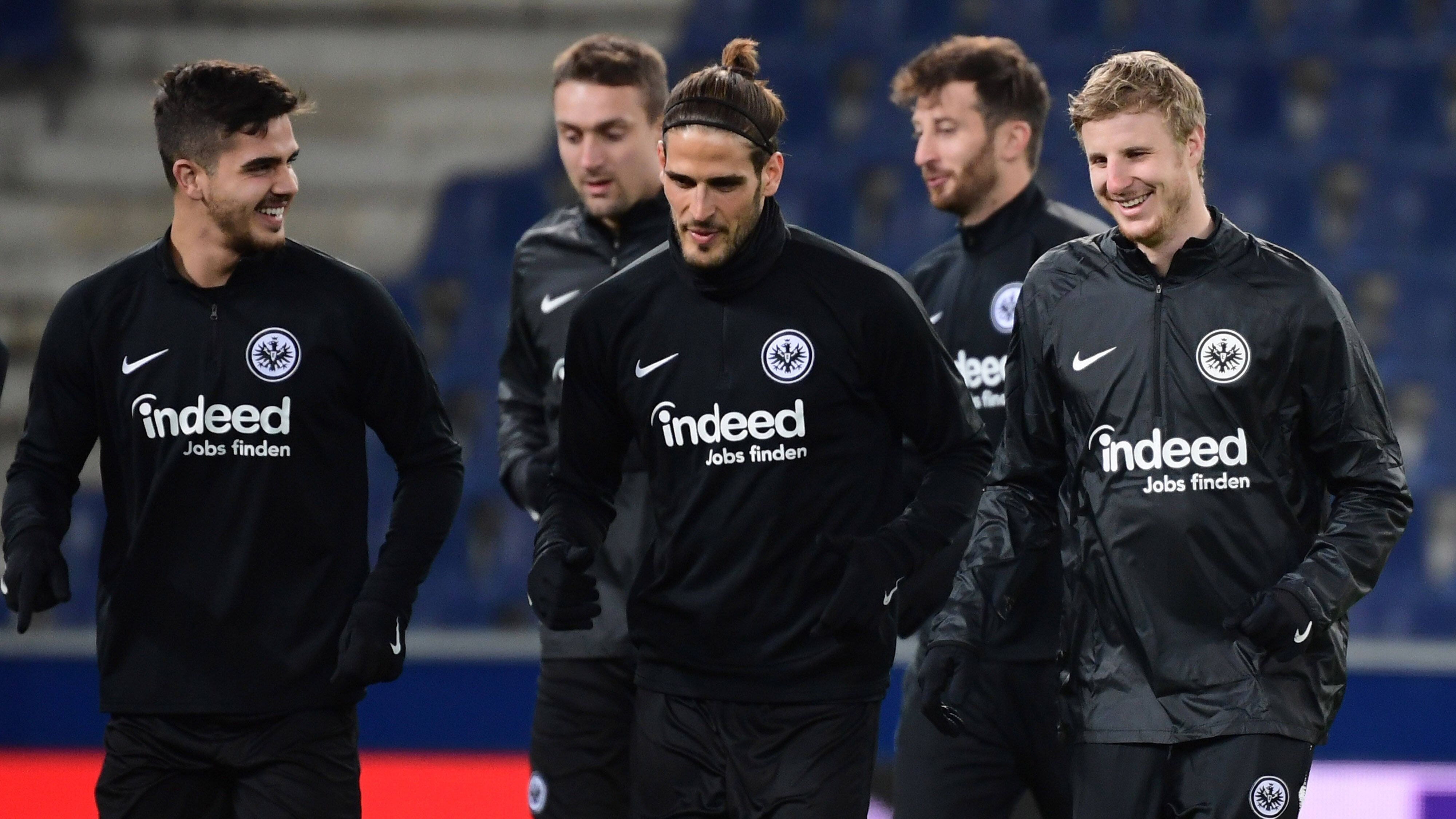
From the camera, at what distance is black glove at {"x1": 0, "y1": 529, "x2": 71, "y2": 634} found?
3.18 meters

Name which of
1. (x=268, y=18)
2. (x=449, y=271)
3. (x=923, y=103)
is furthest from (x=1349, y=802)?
(x=268, y=18)

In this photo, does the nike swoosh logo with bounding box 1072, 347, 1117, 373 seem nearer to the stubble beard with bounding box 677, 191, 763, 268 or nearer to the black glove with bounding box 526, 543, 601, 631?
the stubble beard with bounding box 677, 191, 763, 268

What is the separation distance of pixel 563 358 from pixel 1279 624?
1.63 metres

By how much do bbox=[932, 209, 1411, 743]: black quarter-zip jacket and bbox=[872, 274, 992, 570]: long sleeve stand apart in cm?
18

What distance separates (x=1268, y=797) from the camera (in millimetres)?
2875

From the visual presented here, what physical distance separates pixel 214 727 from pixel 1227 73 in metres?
6.09

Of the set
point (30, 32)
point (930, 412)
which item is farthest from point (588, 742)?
point (30, 32)

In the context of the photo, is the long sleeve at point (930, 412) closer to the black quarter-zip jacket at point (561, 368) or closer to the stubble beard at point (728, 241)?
the stubble beard at point (728, 241)

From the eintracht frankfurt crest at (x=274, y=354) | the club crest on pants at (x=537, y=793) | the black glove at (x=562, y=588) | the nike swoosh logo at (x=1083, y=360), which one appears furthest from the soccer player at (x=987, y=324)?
the eintracht frankfurt crest at (x=274, y=354)

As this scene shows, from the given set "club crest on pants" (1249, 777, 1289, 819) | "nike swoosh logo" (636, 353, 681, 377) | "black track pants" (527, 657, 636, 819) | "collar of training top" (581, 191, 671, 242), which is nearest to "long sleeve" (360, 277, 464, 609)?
"nike swoosh logo" (636, 353, 681, 377)

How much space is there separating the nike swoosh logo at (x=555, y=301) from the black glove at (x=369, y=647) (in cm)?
105

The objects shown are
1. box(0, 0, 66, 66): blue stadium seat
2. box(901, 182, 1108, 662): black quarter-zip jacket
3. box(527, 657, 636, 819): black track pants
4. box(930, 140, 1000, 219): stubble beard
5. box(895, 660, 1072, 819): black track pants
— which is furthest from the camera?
box(0, 0, 66, 66): blue stadium seat

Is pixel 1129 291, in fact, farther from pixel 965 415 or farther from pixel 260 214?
pixel 260 214

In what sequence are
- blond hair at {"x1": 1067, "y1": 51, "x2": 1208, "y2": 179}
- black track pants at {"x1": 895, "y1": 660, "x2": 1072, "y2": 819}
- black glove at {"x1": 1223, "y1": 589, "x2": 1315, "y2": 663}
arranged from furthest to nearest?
black track pants at {"x1": 895, "y1": 660, "x2": 1072, "y2": 819} < blond hair at {"x1": 1067, "y1": 51, "x2": 1208, "y2": 179} < black glove at {"x1": 1223, "y1": 589, "x2": 1315, "y2": 663}
